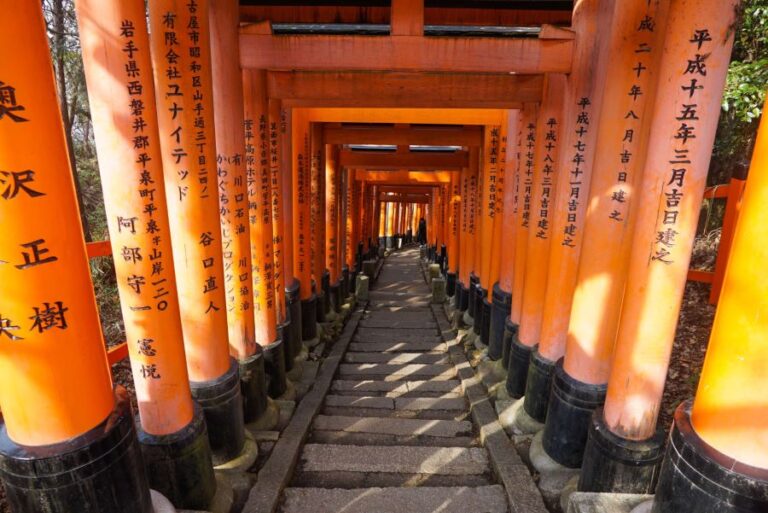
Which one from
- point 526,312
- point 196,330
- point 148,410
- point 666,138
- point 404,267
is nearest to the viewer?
point 666,138

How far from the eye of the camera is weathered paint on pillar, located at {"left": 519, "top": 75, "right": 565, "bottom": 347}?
471cm

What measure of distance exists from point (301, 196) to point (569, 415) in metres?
5.51

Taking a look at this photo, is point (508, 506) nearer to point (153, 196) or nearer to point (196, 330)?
point (196, 330)

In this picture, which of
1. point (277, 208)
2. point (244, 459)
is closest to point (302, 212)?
point (277, 208)

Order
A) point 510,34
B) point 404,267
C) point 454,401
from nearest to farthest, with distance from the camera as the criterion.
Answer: point 510,34 < point 454,401 < point 404,267

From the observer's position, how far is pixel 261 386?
4.65 m

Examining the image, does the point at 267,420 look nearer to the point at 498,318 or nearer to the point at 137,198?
the point at 137,198

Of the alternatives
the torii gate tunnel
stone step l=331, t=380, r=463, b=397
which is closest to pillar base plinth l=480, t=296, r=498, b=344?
the torii gate tunnel

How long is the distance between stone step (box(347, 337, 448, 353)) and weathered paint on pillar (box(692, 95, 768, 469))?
20.9 ft

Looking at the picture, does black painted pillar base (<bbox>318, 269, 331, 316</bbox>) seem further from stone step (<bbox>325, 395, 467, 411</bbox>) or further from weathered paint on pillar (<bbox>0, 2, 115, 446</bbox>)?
weathered paint on pillar (<bbox>0, 2, 115, 446</bbox>)

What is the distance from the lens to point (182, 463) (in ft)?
9.91

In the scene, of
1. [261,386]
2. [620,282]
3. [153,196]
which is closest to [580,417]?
[620,282]

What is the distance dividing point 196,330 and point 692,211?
142 inches

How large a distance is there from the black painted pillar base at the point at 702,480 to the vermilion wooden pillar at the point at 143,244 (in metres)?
2.92
